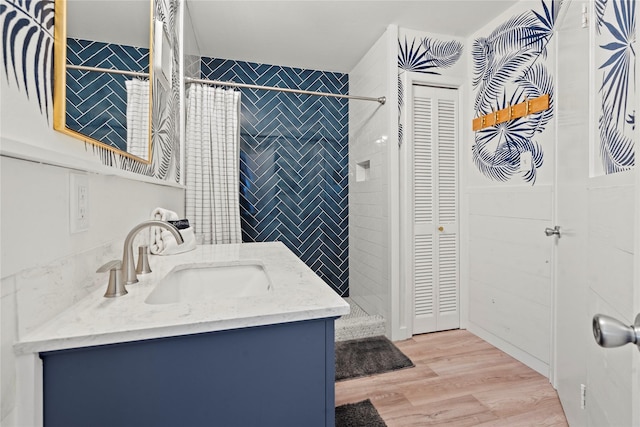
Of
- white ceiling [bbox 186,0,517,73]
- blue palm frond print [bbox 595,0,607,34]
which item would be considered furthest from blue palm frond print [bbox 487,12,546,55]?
blue palm frond print [bbox 595,0,607,34]

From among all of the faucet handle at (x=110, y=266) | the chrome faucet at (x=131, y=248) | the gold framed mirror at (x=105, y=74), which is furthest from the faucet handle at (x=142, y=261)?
the gold framed mirror at (x=105, y=74)

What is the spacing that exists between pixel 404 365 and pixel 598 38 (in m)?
1.88

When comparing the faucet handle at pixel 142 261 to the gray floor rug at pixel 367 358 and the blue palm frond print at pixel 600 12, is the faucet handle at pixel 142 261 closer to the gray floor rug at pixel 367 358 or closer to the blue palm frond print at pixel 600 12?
the gray floor rug at pixel 367 358

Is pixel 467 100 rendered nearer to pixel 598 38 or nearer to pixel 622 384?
pixel 598 38

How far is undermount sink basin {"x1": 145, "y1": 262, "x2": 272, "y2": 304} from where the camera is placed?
116 centimetres

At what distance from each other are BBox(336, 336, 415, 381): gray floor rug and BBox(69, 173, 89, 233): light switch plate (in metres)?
1.63

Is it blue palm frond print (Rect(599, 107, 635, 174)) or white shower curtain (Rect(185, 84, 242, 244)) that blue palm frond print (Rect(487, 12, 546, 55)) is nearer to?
blue palm frond print (Rect(599, 107, 635, 174))

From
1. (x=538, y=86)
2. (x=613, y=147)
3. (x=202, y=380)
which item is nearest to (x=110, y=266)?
(x=202, y=380)

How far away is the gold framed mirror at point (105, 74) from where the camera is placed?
670 mm

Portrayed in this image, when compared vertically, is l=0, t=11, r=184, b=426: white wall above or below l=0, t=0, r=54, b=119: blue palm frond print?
below

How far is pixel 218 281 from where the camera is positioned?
1.21m

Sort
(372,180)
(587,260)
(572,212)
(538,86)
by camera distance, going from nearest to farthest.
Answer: (587,260)
(572,212)
(538,86)
(372,180)

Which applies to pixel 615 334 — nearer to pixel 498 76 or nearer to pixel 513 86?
pixel 513 86

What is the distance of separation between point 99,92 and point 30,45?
26 centimetres
